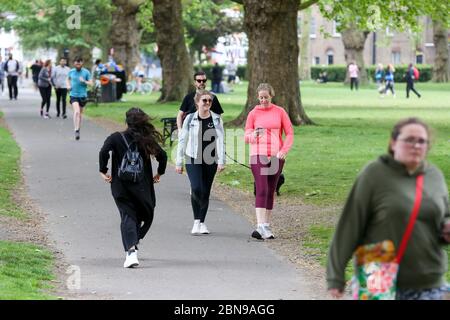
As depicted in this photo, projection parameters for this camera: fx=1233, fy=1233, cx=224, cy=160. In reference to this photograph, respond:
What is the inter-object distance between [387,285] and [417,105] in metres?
42.3

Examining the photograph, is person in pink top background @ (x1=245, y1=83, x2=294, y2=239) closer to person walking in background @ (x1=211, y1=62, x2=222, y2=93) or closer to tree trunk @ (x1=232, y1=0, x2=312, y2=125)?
tree trunk @ (x1=232, y1=0, x2=312, y2=125)

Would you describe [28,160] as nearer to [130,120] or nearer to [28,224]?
[28,224]

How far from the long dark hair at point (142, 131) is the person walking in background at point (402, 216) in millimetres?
5271

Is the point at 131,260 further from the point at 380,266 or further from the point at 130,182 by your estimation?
the point at 380,266

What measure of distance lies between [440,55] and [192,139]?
238 feet

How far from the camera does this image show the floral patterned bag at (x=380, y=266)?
6.19 meters

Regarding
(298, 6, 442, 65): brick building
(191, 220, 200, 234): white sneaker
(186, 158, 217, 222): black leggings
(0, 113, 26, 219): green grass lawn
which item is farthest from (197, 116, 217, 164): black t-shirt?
(298, 6, 442, 65): brick building

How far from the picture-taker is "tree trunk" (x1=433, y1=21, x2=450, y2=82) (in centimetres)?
8344

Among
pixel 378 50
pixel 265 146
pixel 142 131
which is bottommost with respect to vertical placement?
pixel 378 50

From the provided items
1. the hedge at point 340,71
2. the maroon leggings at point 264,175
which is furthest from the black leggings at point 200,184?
the hedge at point 340,71

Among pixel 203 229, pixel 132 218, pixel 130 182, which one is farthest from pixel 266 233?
pixel 130 182

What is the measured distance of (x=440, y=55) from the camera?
276ft
